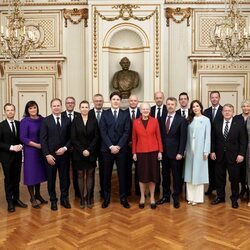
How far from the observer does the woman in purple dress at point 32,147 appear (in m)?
4.97

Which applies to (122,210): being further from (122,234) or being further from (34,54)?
(34,54)

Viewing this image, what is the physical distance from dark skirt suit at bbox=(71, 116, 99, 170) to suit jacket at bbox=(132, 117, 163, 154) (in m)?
0.50

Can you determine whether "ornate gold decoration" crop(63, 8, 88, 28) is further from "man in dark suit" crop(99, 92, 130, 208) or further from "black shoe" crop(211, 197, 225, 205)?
"black shoe" crop(211, 197, 225, 205)

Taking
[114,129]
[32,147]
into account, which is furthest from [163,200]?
[32,147]

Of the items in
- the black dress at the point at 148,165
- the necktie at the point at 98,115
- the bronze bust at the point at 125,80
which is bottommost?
the black dress at the point at 148,165

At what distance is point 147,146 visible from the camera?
4984 mm

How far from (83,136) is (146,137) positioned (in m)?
0.80

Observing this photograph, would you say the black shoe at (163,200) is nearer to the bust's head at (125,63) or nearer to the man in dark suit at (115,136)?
the man in dark suit at (115,136)

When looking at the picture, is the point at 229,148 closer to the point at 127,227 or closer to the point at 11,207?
the point at 127,227

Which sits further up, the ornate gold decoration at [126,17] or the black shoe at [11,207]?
the ornate gold decoration at [126,17]

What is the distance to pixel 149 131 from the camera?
497cm

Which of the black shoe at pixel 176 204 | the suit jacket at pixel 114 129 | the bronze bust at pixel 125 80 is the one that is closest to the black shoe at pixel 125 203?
the black shoe at pixel 176 204

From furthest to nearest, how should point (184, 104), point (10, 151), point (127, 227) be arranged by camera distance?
point (184, 104) < point (10, 151) < point (127, 227)

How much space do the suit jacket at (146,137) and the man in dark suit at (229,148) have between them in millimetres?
785
